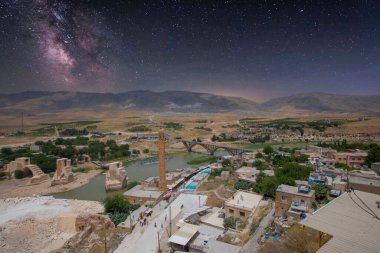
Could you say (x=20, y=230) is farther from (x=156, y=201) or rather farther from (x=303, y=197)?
(x=303, y=197)

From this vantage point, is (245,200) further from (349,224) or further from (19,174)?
(19,174)

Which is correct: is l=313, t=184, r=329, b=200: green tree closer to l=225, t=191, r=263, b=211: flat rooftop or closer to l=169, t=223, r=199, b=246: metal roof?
l=225, t=191, r=263, b=211: flat rooftop

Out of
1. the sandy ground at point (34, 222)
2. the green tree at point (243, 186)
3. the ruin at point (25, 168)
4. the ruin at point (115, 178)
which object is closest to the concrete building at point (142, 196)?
the sandy ground at point (34, 222)

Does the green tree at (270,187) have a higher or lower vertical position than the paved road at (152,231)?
higher

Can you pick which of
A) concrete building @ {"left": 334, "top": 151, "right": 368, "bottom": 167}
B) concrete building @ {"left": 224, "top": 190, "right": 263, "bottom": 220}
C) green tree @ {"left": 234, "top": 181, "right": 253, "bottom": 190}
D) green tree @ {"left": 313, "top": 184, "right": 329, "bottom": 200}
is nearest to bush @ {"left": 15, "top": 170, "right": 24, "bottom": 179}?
green tree @ {"left": 234, "top": 181, "right": 253, "bottom": 190}

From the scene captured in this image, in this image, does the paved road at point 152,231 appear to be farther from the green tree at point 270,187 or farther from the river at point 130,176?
the river at point 130,176
